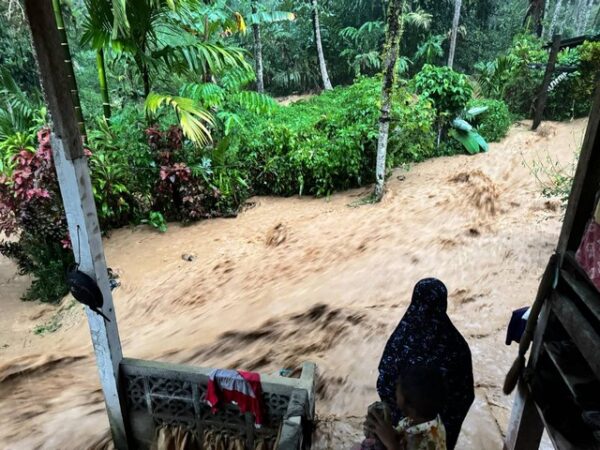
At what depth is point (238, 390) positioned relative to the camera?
3.04 m

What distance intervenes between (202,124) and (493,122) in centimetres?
717

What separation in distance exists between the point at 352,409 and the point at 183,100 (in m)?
5.25

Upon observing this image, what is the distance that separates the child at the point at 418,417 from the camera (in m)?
1.81

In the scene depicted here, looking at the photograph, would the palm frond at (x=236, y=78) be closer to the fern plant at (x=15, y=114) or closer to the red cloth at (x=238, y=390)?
the fern plant at (x=15, y=114)

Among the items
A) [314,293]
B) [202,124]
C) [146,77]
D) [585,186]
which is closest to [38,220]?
[146,77]

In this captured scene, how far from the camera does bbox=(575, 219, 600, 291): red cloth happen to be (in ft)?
5.79

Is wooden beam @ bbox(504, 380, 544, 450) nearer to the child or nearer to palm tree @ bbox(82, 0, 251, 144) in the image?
the child

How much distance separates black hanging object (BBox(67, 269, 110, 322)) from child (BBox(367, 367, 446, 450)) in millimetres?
1759

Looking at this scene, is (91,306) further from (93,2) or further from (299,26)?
(299,26)

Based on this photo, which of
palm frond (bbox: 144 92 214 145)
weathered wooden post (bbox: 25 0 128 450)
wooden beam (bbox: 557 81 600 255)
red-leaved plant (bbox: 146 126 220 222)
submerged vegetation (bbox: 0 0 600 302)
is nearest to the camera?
wooden beam (bbox: 557 81 600 255)

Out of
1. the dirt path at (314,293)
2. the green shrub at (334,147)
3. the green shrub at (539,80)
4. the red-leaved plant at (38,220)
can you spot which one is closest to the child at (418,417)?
the dirt path at (314,293)

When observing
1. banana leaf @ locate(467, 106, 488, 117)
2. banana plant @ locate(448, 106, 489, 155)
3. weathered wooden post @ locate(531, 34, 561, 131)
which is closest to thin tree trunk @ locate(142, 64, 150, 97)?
banana plant @ locate(448, 106, 489, 155)

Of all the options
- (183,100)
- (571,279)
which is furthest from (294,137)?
(571,279)

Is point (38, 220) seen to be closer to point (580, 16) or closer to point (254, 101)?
point (254, 101)
